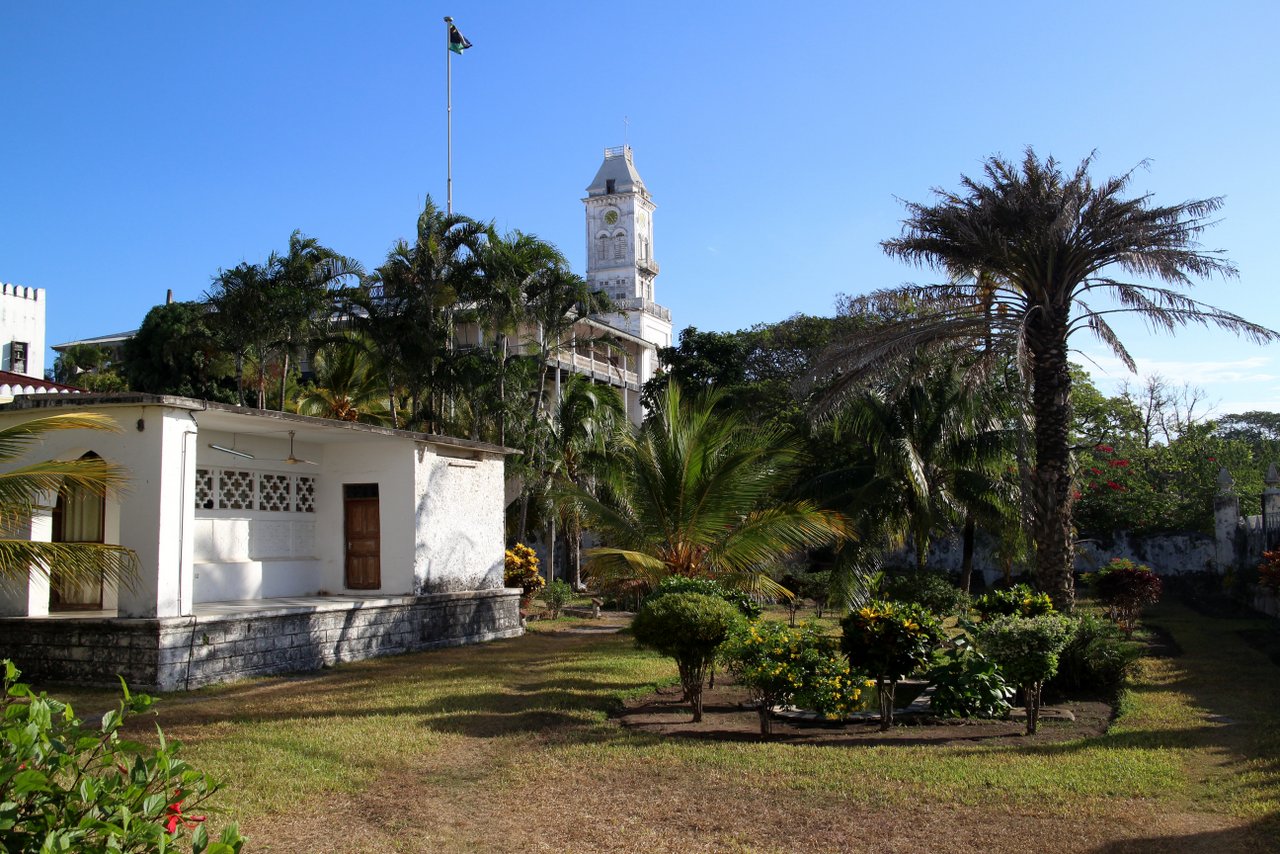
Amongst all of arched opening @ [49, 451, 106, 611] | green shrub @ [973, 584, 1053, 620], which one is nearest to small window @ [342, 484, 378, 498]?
arched opening @ [49, 451, 106, 611]

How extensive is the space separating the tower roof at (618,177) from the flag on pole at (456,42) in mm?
43009

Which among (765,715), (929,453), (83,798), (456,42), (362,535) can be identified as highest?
(456,42)

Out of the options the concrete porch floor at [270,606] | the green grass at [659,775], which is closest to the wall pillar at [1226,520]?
the green grass at [659,775]

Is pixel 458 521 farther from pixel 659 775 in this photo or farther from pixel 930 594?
pixel 659 775

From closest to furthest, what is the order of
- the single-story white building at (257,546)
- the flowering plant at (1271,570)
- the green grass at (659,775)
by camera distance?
the green grass at (659,775), the single-story white building at (257,546), the flowering plant at (1271,570)

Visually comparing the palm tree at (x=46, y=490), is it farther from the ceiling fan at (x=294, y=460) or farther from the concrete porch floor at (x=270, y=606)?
the ceiling fan at (x=294, y=460)

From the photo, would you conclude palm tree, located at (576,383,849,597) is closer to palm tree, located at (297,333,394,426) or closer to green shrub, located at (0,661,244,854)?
green shrub, located at (0,661,244,854)

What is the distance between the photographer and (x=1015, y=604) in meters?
13.6

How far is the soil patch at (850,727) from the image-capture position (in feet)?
30.2

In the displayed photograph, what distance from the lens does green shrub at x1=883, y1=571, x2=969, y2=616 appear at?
57.2ft

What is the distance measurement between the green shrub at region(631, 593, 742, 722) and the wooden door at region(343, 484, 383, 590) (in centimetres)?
746

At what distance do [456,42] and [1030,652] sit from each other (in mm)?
24981

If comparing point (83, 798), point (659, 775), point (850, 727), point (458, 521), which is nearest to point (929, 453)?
point (458, 521)

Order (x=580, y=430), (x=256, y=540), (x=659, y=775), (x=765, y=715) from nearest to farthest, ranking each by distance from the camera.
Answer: (x=659, y=775), (x=765, y=715), (x=256, y=540), (x=580, y=430)
